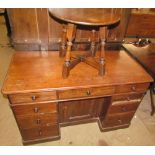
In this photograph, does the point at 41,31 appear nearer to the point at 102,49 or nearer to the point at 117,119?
the point at 102,49

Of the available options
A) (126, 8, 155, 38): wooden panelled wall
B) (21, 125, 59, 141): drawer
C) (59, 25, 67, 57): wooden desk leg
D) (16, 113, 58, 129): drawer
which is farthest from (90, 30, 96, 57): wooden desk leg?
(126, 8, 155, 38): wooden panelled wall

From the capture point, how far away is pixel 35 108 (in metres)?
1.23

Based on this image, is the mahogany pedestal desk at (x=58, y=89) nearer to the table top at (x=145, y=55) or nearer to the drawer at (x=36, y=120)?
the drawer at (x=36, y=120)

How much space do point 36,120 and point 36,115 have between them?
67 millimetres

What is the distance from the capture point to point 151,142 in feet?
5.45

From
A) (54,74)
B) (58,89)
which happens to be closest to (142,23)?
(54,74)

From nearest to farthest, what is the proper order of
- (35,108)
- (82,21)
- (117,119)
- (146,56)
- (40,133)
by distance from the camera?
(82,21) → (35,108) → (40,133) → (117,119) → (146,56)

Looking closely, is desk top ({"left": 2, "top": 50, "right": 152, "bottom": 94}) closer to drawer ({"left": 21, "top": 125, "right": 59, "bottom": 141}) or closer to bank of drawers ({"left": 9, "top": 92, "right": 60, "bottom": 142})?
bank of drawers ({"left": 9, "top": 92, "right": 60, "bottom": 142})

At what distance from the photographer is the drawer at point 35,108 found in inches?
46.5

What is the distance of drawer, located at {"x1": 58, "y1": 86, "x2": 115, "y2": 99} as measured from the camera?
1196mm

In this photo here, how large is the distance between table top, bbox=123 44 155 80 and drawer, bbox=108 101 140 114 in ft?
1.44

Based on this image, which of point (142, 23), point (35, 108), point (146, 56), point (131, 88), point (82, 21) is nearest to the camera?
point (82, 21)

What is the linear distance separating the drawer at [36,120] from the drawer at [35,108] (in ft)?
0.16

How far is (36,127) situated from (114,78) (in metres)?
0.85
